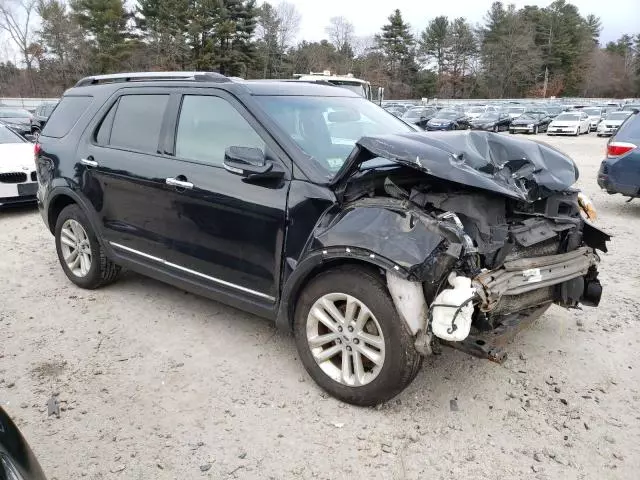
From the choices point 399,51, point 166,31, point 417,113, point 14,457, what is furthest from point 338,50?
point 14,457

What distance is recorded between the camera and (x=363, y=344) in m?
2.99

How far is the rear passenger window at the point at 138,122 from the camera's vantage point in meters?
4.07

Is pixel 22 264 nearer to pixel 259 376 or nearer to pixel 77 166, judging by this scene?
pixel 77 166

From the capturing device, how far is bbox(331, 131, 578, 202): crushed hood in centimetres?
285

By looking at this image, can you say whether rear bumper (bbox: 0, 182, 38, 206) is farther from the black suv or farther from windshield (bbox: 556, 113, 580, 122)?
windshield (bbox: 556, 113, 580, 122)

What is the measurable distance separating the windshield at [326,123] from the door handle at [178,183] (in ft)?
2.53

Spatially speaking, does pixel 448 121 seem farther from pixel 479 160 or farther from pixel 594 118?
pixel 479 160

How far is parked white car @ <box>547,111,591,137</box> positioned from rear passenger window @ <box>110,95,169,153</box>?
97.1 feet

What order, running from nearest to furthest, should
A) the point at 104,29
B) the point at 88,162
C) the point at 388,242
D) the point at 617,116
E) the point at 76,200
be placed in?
the point at 388,242 → the point at 88,162 → the point at 76,200 → the point at 617,116 → the point at 104,29

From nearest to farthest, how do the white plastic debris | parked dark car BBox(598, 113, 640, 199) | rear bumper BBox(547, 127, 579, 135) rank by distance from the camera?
1. the white plastic debris
2. parked dark car BBox(598, 113, 640, 199)
3. rear bumper BBox(547, 127, 579, 135)

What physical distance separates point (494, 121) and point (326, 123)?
29868 mm

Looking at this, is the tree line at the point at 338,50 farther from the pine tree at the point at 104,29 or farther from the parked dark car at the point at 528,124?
the parked dark car at the point at 528,124

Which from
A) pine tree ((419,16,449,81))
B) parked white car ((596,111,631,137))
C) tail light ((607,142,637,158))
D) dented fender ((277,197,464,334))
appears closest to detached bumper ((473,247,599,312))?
dented fender ((277,197,464,334))

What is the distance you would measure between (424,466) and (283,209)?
1.65 meters
